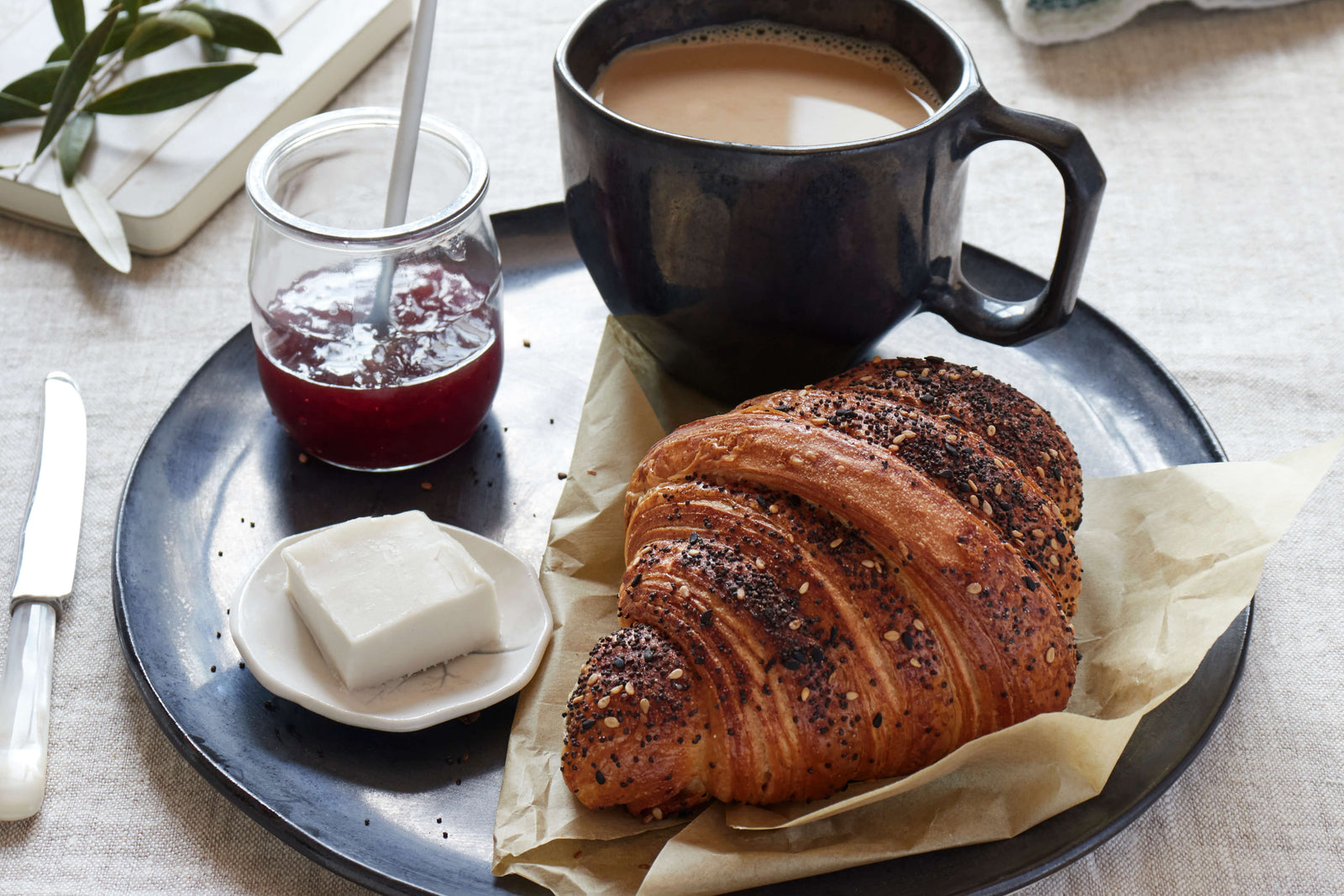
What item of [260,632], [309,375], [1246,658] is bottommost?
[1246,658]

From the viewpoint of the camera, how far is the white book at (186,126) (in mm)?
2107

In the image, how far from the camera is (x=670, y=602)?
49.8 inches

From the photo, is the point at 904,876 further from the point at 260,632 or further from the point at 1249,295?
the point at 1249,295

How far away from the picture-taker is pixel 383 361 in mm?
1604

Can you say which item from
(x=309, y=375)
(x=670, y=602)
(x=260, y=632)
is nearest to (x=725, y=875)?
(x=670, y=602)

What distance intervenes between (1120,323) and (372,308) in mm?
1237

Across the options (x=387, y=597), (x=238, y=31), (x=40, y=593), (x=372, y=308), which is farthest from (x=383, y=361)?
(x=238, y=31)

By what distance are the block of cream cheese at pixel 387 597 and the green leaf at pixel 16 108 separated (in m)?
1.25

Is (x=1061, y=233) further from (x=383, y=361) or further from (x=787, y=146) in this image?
(x=383, y=361)

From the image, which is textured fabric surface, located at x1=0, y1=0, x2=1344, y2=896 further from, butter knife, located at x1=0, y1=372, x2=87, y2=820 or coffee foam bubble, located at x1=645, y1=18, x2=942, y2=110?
coffee foam bubble, located at x1=645, y1=18, x2=942, y2=110

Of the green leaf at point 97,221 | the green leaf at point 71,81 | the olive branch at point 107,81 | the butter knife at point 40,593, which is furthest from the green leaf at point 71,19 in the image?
the butter knife at point 40,593

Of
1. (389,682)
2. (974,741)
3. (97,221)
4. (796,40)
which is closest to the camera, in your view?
(974,741)

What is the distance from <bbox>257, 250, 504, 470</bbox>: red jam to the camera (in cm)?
157

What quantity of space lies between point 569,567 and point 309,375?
417mm
